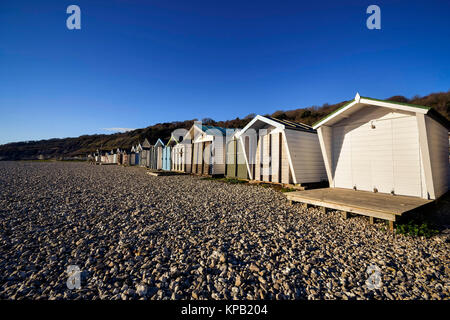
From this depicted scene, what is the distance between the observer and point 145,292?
102 inches

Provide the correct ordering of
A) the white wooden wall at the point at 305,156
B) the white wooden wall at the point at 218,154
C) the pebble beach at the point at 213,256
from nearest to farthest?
the pebble beach at the point at 213,256
the white wooden wall at the point at 305,156
the white wooden wall at the point at 218,154

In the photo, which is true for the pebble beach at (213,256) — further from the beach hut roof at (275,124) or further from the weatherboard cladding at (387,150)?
the beach hut roof at (275,124)

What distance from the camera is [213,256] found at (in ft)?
11.8

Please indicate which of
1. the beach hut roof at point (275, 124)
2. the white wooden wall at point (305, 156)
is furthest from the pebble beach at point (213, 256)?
the beach hut roof at point (275, 124)

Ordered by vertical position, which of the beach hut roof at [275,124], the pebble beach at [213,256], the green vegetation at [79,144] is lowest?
the pebble beach at [213,256]

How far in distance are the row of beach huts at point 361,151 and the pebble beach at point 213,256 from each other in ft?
7.72

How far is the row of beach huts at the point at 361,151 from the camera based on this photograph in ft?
22.5

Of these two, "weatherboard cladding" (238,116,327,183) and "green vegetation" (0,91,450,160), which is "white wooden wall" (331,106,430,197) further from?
"green vegetation" (0,91,450,160)

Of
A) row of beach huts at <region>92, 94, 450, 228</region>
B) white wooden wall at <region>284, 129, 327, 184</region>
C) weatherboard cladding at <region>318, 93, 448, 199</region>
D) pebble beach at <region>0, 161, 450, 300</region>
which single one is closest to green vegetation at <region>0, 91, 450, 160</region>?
row of beach huts at <region>92, 94, 450, 228</region>

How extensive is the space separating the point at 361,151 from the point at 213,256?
335 inches

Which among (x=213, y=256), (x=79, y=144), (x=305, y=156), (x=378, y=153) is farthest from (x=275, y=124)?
(x=79, y=144)

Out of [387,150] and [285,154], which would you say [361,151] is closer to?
[387,150]

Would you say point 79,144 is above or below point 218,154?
above
